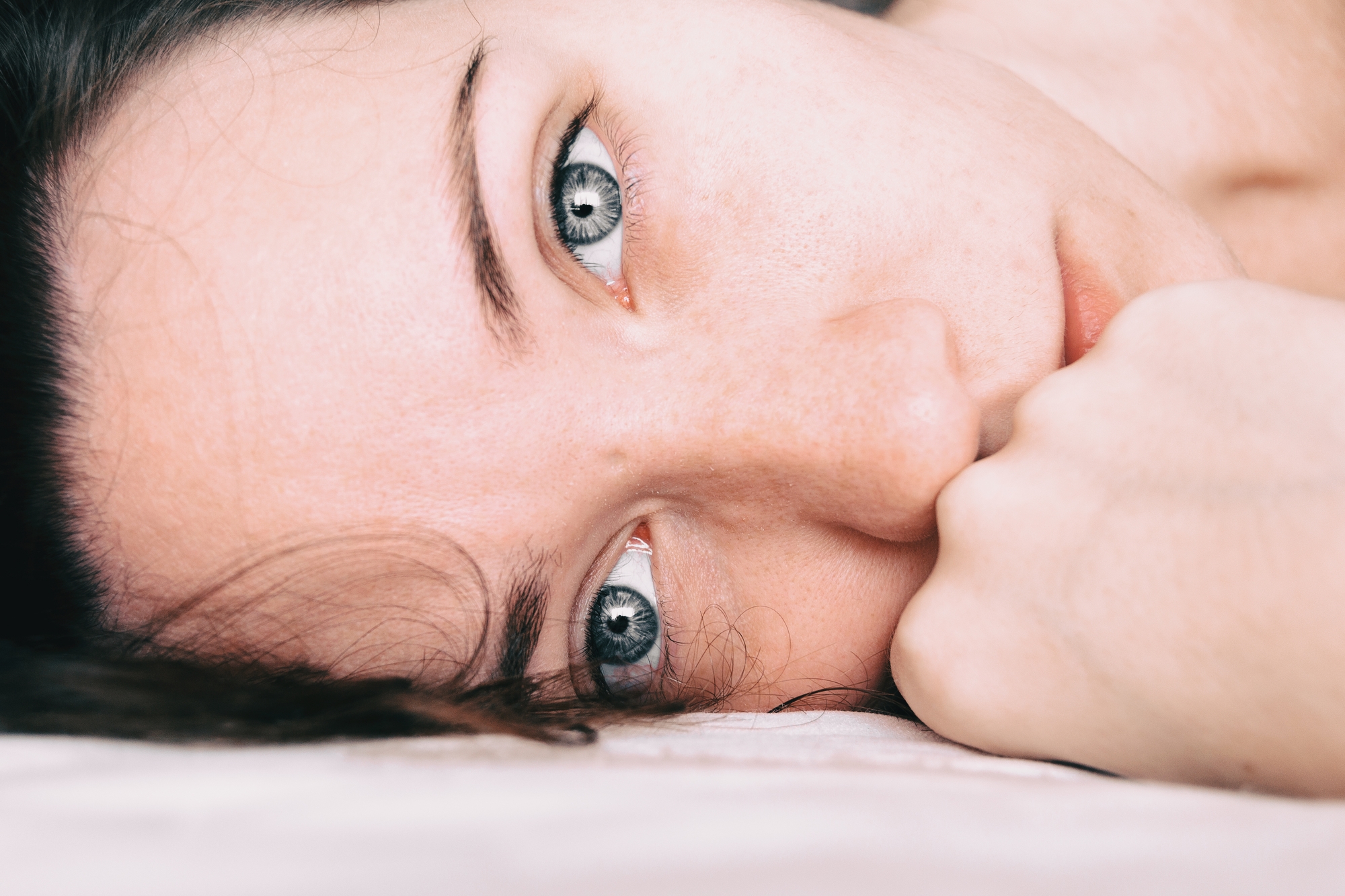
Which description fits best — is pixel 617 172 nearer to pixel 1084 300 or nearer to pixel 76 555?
pixel 1084 300

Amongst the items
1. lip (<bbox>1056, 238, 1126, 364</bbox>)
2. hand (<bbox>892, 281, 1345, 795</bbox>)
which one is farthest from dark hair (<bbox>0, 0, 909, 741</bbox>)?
lip (<bbox>1056, 238, 1126, 364</bbox>)

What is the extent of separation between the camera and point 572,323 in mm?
772

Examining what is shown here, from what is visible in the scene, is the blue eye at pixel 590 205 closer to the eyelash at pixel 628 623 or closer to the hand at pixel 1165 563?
the eyelash at pixel 628 623

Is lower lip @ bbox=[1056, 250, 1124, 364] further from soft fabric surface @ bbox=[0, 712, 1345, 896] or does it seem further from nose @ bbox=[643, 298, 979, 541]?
soft fabric surface @ bbox=[0, 712, 1345, 896]

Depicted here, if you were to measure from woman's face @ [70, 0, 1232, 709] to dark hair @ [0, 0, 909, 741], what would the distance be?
0.04 metres

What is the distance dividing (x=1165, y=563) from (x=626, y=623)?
0.56 m

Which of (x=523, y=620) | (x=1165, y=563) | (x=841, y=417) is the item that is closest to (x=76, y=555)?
(x=523, y=620)

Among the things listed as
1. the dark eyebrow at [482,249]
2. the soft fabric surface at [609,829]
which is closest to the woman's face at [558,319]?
the dark eyebrow at [482,249]

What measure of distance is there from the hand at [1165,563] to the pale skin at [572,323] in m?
0.03

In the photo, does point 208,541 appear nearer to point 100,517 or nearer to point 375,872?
point 100,517

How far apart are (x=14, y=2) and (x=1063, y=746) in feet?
4.71

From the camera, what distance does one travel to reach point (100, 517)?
0.80 metres

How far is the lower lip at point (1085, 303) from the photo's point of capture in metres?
0.83

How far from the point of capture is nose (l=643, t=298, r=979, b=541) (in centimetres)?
74
